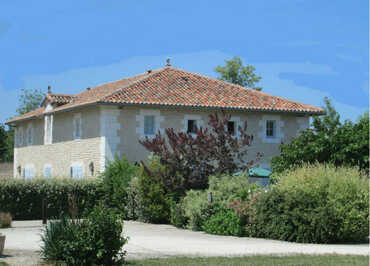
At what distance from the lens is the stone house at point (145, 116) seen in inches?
1085

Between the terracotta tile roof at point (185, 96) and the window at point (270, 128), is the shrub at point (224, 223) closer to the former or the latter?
the terracotta tile roof at point (185, 96)

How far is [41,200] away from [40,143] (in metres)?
12.7

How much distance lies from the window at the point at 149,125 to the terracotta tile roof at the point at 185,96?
0.90 meters

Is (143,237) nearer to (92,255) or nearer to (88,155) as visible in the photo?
(92,255)

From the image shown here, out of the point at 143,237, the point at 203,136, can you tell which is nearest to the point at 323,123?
the point at 203,136

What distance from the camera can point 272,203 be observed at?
16.5m

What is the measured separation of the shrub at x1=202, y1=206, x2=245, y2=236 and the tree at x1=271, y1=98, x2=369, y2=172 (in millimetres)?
5858

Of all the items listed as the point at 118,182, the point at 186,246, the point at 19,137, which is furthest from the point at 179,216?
the point at 19,137

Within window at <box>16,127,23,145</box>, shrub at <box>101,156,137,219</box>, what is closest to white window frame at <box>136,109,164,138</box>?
shrub at <box>101,156,137,219</box>

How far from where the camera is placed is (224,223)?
17.8 metres

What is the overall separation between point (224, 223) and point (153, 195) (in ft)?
17.0

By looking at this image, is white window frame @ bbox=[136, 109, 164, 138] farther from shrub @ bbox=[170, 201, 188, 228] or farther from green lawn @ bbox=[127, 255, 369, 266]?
Answer: green lawn @ bbox=[127, 255, 369, 266]

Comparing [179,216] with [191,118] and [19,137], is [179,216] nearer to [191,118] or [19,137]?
[191,118]

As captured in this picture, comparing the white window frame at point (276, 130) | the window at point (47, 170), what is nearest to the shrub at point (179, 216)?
the white window frame at point (276, 130)
